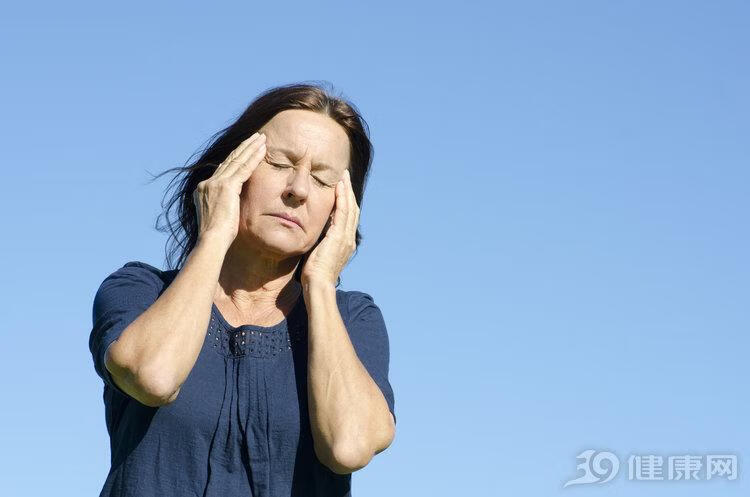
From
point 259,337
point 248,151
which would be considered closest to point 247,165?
point 248,151

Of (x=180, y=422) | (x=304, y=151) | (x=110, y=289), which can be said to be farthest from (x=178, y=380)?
(x=304, y=151)

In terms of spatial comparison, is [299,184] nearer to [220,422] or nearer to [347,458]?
[220,422]

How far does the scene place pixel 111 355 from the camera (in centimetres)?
461

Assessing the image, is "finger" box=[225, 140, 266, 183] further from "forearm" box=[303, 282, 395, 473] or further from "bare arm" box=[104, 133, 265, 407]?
"forearm" box=[303, 282, 395, 473]

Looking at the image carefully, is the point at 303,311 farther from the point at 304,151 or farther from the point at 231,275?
the point at 304,151

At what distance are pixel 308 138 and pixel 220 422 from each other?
132cm

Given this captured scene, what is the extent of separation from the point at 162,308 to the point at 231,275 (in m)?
0.68

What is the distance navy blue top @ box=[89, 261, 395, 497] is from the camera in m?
4.70

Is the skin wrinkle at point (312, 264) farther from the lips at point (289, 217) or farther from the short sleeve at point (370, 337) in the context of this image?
the short sleeve at point (370, 337)

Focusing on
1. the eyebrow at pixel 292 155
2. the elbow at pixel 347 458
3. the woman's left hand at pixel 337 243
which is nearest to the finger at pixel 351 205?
the woman's left hand at pixel 337 243

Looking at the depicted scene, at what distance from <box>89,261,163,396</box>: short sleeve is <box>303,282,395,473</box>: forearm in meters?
0.71

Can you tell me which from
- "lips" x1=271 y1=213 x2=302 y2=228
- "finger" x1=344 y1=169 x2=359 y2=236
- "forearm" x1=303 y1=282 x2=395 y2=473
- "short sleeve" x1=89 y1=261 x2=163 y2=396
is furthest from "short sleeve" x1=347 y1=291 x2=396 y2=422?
"short sleeve" x1=89 y1=261 x2=163 y2=396

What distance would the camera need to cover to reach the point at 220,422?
478cm

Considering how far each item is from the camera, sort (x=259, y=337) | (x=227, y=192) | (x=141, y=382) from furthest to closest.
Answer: (x=227, y=192), (x=259, y=337), (x=141, y=382)
